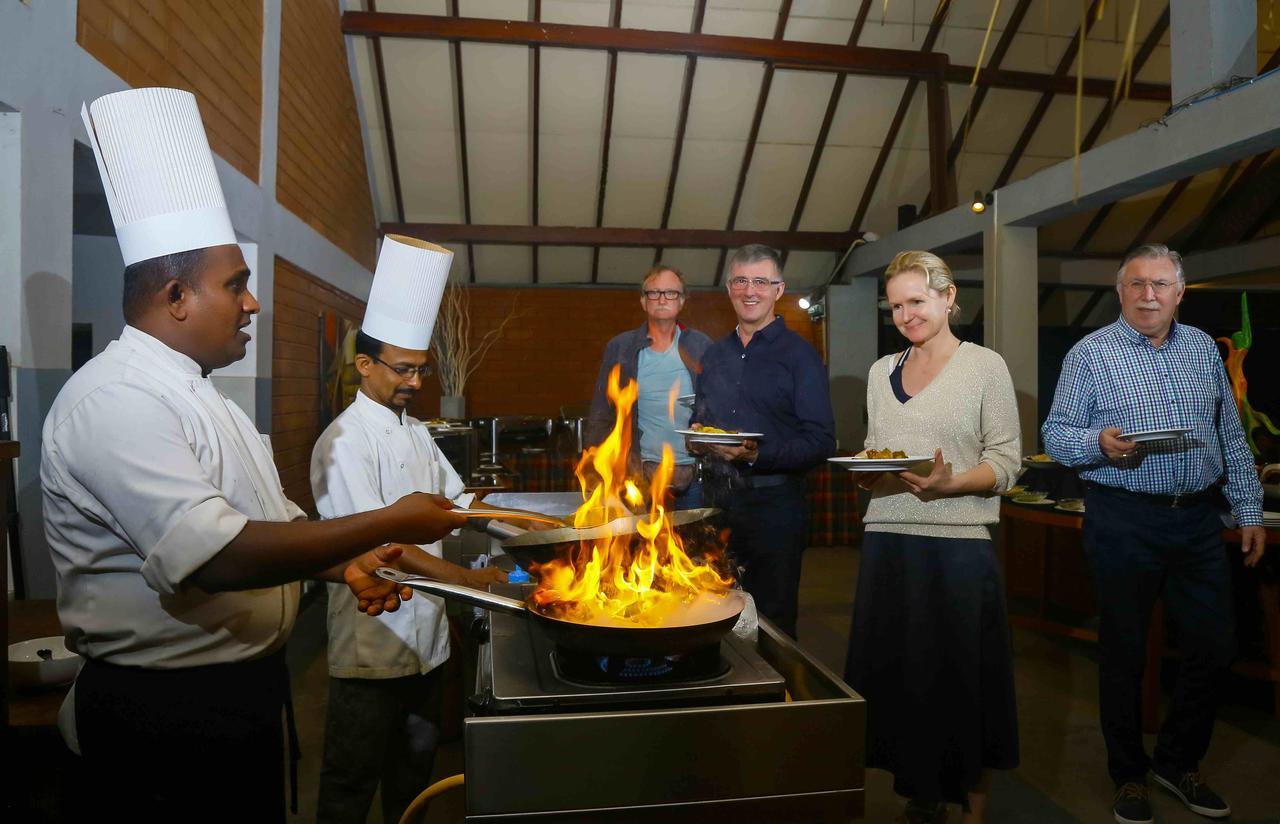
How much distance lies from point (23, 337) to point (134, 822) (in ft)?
6.03

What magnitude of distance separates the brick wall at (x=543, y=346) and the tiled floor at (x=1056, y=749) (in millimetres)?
5355

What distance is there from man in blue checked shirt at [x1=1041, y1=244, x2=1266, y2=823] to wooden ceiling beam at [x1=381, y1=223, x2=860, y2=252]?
22.2ft

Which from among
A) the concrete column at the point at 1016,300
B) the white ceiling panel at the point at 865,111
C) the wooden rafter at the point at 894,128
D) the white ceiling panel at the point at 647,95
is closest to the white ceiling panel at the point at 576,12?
the white ceiling panel at the point at 647,95

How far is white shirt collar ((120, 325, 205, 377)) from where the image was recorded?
129 centimetres

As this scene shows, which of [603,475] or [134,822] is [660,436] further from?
[134,822]

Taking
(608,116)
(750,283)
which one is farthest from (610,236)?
(750,283)

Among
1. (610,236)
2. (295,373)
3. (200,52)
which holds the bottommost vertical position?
(295,373)

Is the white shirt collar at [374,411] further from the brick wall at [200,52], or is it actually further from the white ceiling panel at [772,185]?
the white ceiling panel at [772,185]

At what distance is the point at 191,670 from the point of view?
1.32m

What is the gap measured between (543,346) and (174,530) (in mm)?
9056

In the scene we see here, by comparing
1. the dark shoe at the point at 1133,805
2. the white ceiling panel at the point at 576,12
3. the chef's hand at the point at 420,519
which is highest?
the white ceiling panel at the point at 576,12

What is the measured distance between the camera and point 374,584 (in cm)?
130

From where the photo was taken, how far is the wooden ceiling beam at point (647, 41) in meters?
7.18

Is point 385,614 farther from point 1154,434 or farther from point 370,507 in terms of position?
point 1154,434
